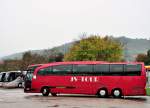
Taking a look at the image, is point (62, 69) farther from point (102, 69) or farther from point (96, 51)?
point (96, 51)

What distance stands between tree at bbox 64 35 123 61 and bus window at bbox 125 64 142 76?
50.3m

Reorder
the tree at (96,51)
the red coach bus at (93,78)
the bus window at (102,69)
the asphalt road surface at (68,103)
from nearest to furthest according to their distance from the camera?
the asphalt road surface at (68,103) < the red coach bus at (93,78) < the bus window at (102,69) < the tree at (96,51)

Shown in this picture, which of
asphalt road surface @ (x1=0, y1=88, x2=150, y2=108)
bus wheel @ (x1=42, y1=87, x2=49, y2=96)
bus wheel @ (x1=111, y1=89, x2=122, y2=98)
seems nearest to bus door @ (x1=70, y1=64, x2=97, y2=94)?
bus wheel @ (x1=111, y1=89, x2=122, y2=98)

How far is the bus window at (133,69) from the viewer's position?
28030 mm

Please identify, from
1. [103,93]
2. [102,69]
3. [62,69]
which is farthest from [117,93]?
[62,69]

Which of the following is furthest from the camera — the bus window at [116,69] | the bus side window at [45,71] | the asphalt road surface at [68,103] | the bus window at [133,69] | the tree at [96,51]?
the tree at [96,51]

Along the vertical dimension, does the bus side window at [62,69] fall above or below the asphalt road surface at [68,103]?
above

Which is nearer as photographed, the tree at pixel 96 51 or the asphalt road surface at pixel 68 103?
A: the asphalt road surface at pixel 68 103

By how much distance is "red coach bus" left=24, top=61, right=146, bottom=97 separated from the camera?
92.5 feet

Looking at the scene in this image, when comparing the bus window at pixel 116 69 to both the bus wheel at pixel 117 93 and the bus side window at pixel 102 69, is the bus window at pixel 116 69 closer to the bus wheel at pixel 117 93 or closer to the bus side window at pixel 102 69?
the bus side window at pixel 102 69

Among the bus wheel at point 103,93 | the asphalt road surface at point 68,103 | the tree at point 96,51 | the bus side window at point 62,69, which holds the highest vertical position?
the tree at point 96,51

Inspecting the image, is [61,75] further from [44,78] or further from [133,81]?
[133,81]

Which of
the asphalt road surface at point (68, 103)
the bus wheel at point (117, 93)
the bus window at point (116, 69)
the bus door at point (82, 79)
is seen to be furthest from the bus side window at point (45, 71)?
the bus wheel at point (117, 93)

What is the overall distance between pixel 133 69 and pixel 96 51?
174ft
